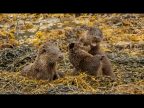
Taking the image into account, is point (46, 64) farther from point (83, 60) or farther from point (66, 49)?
point (66, 49)

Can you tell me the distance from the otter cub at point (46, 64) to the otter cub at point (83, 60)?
201 millimetres

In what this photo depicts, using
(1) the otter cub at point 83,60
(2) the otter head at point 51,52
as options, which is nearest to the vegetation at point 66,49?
(1) the otter cub at point 83,60

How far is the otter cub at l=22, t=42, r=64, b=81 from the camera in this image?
978 centimetres

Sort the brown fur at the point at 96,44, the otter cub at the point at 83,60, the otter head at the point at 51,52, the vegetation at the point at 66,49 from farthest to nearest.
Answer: the brown fur at the point at 96,44 → the otter cub at the point at 83,60 → the otter head at the point at 51,52 → the vegetation at the point at 66,49

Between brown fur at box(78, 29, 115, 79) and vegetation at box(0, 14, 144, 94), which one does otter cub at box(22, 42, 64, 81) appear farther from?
brown fur at box(78, 29, 115, 79)

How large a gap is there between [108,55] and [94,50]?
2.68 ft

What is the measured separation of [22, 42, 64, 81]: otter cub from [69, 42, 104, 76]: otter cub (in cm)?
20

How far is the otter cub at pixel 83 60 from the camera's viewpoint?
9859 millimetres

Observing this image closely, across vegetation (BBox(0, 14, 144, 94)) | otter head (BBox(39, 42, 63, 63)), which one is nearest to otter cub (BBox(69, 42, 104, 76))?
vegetation (BBox(0, 14, 144, 94))

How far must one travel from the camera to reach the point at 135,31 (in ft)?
37.9

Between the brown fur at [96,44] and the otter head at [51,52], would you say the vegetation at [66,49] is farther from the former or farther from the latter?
the otter head at [51,52]

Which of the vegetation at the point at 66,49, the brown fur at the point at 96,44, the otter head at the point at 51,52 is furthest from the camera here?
the brown fur at the point at 96,44

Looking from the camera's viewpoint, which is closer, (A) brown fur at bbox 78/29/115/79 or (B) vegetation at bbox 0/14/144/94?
(B) vegetation at bbox 0/14/144/94

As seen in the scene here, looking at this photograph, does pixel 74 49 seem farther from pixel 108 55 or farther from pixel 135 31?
pixel 135 31
